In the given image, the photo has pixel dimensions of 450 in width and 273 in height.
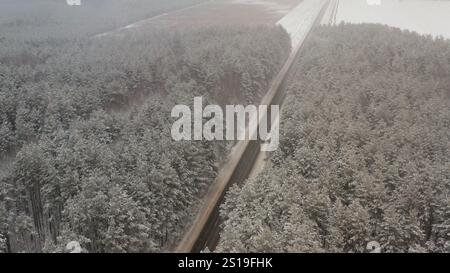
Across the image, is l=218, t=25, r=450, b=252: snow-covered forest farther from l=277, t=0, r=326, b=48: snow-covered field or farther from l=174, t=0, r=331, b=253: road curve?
l=277, t=0, r=326, b=48: snow-covered field

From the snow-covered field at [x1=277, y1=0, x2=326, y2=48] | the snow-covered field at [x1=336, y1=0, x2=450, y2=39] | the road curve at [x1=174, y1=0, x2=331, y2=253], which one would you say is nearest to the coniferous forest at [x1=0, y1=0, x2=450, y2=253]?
the road curve at [x1=174, y1=0, x2=331, y2=253]

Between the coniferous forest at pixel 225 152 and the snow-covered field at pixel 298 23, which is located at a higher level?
the coniferous forest at pixel 225 152

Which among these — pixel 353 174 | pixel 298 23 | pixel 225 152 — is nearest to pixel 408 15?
pixel 298 23

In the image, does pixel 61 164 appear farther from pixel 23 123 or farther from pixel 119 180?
pixel 23 123

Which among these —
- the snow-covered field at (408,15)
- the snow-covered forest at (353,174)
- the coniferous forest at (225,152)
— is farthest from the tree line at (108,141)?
the snow-covered field at (408,15)

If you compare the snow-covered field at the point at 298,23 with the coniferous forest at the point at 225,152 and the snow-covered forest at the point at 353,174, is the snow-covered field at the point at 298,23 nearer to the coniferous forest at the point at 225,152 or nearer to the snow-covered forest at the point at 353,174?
the coniferous forest at the point at 225,152

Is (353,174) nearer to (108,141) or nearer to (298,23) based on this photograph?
(108,141)
